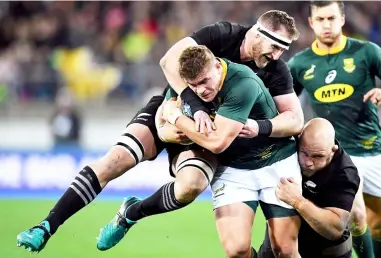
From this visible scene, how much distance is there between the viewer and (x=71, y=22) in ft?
48.6

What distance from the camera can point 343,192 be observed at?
6109 millimetres

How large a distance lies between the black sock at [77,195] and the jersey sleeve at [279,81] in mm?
1503

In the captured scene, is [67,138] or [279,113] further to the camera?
[67,138]

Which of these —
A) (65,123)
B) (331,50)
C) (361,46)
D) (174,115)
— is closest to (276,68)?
(174,115)

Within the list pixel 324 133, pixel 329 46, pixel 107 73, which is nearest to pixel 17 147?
pixel 107 73

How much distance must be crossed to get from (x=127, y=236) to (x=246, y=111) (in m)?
4.03

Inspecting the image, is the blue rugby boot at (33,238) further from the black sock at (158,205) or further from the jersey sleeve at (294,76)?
the jersey sleeve at (294,76)

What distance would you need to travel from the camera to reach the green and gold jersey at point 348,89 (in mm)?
7066

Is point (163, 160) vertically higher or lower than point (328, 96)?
lower

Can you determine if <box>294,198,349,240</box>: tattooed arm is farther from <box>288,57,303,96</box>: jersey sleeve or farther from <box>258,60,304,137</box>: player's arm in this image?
<box>288,57,303,96</box>: jersey sleeve

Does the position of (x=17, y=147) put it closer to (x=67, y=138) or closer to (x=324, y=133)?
(x=67, y=138)

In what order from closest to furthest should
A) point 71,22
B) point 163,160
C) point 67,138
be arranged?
point 163,160 < point 67,138 < point 71,22

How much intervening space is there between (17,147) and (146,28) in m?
3.46

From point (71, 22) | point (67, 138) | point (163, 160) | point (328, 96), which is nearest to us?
point (328, 96)
